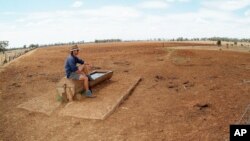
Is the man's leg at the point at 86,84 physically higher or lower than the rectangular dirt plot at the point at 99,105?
higher

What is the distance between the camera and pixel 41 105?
12.6 metres

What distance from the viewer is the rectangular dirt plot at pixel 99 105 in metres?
11.2

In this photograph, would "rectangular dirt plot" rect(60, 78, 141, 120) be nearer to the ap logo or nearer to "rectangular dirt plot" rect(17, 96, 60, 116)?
"rectangular dirt plot" rect(17, 96, 60, 116)

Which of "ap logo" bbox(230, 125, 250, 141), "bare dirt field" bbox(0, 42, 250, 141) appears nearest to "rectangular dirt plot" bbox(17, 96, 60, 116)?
"bare dirt field" bbox(0, 42, 250, 141)

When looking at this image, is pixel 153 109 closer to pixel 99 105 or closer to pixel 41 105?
pixel 99 105

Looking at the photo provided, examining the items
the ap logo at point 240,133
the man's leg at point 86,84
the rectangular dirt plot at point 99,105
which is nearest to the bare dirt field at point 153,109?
the rectangular dirt plot at point 99,105

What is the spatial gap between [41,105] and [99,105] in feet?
7.70

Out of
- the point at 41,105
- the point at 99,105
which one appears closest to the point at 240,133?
the point at 99,105

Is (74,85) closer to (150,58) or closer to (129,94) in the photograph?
(129,94)

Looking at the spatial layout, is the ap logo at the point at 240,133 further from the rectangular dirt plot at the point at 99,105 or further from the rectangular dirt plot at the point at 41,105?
the rectangular dirt plot at the point at 41,105

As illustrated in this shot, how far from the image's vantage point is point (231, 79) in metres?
15.6

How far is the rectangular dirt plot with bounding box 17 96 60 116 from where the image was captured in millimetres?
12094

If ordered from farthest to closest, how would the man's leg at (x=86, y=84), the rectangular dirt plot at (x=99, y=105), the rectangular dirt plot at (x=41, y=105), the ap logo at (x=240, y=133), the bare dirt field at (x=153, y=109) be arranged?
the man's leg at (x=86, y=84) < the rectangular dirt plot at (x=41, y=105) < the rectangular dirt plot at (x=99, y=105) < the bare dirt field at (x=153, y=109) < the ap logo at (x=240, y=133)

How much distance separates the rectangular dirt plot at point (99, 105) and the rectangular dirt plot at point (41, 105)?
0.61 metres
